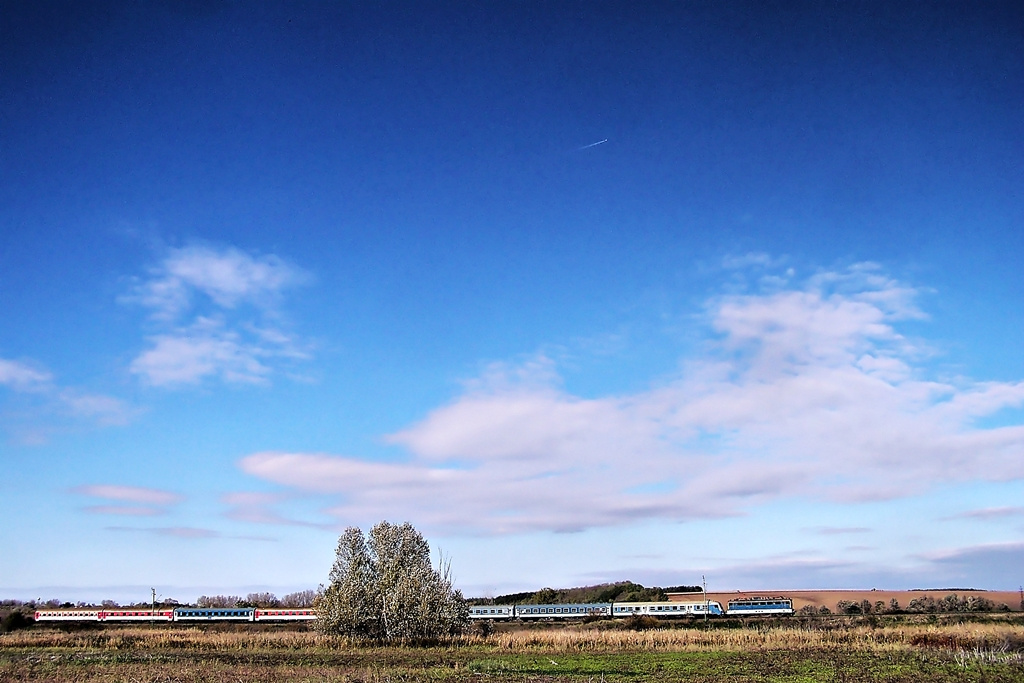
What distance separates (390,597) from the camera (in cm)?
4981

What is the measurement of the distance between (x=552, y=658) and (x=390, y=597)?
51.7 ft

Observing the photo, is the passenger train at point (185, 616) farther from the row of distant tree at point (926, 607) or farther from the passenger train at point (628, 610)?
the row of distant tree at point (926, 607)

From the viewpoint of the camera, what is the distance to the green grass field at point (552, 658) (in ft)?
97.5

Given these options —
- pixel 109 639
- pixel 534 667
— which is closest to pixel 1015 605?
pixel 534 667

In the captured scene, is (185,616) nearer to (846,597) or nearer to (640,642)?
(640,642)

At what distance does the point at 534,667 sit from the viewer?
33188 mm

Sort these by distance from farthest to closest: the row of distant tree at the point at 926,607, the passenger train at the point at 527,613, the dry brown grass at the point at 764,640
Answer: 1. the row of distant tree at the point at 926,607
2. the passenger train at the point at 527,613
3. the dry brown grass at the point at 764,640

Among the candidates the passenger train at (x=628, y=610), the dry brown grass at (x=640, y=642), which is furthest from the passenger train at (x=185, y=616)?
the dry brown grass at (x=640, y=642)

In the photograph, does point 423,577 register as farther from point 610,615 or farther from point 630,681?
point 610,615

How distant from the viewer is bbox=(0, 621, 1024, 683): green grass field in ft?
97.5

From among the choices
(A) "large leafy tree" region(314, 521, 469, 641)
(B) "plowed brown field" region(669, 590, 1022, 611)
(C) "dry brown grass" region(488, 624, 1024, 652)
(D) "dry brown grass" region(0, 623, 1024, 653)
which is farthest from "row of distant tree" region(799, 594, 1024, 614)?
(A) "large leafy tree" region(314, 521, 469, 641)

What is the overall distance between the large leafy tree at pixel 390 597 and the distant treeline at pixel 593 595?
64310 millimetres

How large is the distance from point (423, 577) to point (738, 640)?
2117 cm

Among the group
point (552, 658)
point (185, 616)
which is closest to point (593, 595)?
point (185, 616)
